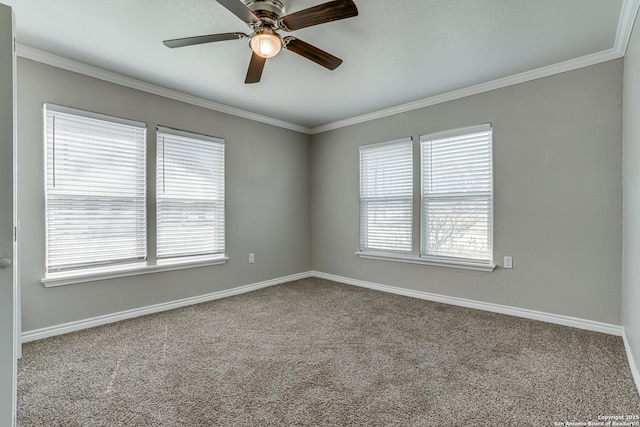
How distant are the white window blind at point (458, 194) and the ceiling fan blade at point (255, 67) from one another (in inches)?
87.0

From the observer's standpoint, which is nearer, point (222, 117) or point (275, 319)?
point (275, 319)

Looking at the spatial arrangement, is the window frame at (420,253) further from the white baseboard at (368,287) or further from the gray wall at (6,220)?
the gray wall at (6,220)

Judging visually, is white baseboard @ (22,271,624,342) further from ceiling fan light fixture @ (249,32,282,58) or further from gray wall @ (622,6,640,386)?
ceiling fan light fixture @ (249,32,282,58)

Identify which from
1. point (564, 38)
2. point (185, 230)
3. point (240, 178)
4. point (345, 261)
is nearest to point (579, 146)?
point (564, 38)

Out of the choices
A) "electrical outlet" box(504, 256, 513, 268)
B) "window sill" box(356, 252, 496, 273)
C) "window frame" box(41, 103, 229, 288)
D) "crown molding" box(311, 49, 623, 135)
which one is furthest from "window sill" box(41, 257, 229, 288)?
"electrical outlet" box(504, 256, 513, 268)

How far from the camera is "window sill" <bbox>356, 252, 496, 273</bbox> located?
3284 mm

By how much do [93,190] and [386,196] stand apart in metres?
3.29

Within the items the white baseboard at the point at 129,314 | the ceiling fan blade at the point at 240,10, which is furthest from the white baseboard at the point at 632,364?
the white baseboard at the point at 129,314

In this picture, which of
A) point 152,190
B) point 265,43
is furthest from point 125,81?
point 265,43

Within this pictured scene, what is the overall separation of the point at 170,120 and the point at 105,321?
7.13ft

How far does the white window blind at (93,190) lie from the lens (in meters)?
2.70

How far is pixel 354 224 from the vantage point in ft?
14.7

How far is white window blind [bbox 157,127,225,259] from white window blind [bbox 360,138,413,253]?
6.41 feet

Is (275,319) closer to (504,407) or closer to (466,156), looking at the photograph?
(504,407)
